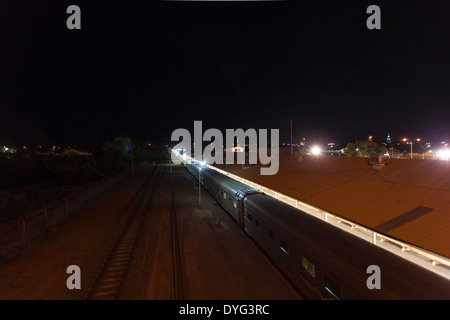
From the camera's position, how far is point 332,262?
200 inches

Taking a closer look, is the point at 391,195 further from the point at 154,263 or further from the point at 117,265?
the point at 117,265

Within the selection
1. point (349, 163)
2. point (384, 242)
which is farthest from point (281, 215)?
point (349, 163)

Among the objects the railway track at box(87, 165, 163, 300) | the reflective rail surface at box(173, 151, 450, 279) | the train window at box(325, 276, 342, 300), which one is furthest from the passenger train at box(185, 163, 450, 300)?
the railway track at box(87, 165, 163, 300)

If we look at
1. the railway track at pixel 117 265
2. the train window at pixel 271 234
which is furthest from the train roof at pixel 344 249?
the railway track at pixel 117 265

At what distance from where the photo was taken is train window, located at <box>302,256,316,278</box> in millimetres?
5681

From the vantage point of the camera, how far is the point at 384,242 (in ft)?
20.8

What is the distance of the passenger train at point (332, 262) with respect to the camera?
13.0 ft

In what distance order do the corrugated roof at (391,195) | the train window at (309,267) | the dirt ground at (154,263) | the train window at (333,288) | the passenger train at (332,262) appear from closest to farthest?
the passenger train at (332,262), the train window at (333,288), the train window at (309,267), the corrugated roof at (391,195), the dirt ground at (154,263)

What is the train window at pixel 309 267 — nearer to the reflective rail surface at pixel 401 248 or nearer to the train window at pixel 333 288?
the train window at pixel 333 288

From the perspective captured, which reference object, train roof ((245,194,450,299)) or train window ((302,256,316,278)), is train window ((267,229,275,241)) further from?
train window ((302,256,316,278))

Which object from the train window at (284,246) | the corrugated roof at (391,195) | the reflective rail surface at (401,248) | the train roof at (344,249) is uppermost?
the corrugated roof at (391,195)

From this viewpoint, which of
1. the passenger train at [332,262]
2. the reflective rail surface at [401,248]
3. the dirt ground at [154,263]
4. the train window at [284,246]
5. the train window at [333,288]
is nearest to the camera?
the passenger train at [332,262]
